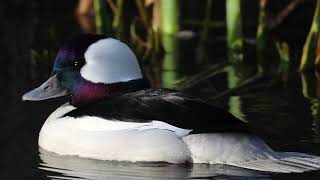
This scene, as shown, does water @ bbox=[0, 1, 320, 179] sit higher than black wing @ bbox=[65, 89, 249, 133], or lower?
lower

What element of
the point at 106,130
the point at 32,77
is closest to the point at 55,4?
the point at 32,77

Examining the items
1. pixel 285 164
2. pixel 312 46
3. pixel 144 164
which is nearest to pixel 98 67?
pixel 144 164

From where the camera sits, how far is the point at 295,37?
41.2ft

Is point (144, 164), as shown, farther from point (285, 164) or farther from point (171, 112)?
point (285, 164)

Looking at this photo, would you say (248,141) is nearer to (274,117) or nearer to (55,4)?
(274,117)

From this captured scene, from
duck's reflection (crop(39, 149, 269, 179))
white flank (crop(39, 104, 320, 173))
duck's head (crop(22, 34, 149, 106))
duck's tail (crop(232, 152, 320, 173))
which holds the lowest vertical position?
duck's reflection (crop(39, 149, 269, 179))

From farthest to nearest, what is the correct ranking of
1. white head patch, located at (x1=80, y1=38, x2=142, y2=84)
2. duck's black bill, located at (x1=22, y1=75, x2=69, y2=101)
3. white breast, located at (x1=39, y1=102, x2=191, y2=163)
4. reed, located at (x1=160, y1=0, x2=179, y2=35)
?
1. reed, located at (x1=160, y1=0, x2=179, y2=35)
2. duck's black bill, located at (x1=22, y1=75, x2=69, y2=101)
3. white head patch, located at (x1=80, y1=38, x2=142, y2=84)
4. white breast, located at (x1=39, y1=102, x2=191, y2=163)

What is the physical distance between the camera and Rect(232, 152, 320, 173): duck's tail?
619 centimetres

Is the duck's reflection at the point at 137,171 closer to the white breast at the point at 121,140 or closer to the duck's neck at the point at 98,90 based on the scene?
the white breast at the point at 121,140

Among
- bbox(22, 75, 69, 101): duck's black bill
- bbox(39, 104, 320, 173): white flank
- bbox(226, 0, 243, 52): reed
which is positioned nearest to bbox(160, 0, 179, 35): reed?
bbox(226, 0, 243, 52): reed

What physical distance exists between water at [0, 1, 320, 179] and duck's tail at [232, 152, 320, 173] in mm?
39

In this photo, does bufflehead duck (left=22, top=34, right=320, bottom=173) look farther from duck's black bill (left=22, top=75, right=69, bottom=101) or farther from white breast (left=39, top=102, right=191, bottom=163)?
duck's black bill (left=22, top=75, right=69, bottom=101)

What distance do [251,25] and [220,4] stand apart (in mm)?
1043

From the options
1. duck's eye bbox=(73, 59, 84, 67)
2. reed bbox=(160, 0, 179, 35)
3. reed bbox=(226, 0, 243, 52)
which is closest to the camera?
duck's eye bbox=(73, 59, 84, 67)
